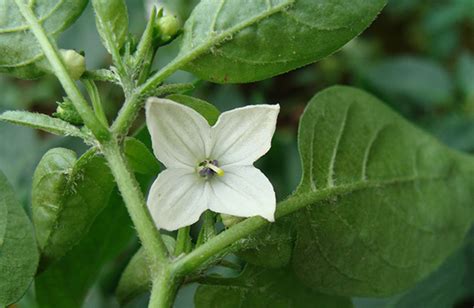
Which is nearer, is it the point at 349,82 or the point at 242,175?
the point at 242,175

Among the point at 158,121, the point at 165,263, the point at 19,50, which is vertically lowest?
the point at 165,263

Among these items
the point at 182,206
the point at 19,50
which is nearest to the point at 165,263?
the point at 182,206

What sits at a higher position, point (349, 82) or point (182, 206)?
point (349, 82)

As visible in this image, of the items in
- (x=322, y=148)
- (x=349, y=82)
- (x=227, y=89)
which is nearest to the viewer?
(x=322, y=148)

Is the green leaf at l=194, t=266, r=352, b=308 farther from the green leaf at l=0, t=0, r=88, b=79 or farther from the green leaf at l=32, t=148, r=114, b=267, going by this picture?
the green leaf at l=0, t=0, r=88, b=79

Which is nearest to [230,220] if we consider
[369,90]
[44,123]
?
[44,123]

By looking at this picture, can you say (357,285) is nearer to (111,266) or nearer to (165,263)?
(165,263)

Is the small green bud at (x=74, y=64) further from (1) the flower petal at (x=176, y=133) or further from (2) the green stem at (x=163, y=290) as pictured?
(2) the green stem at (x=163, y=290)
